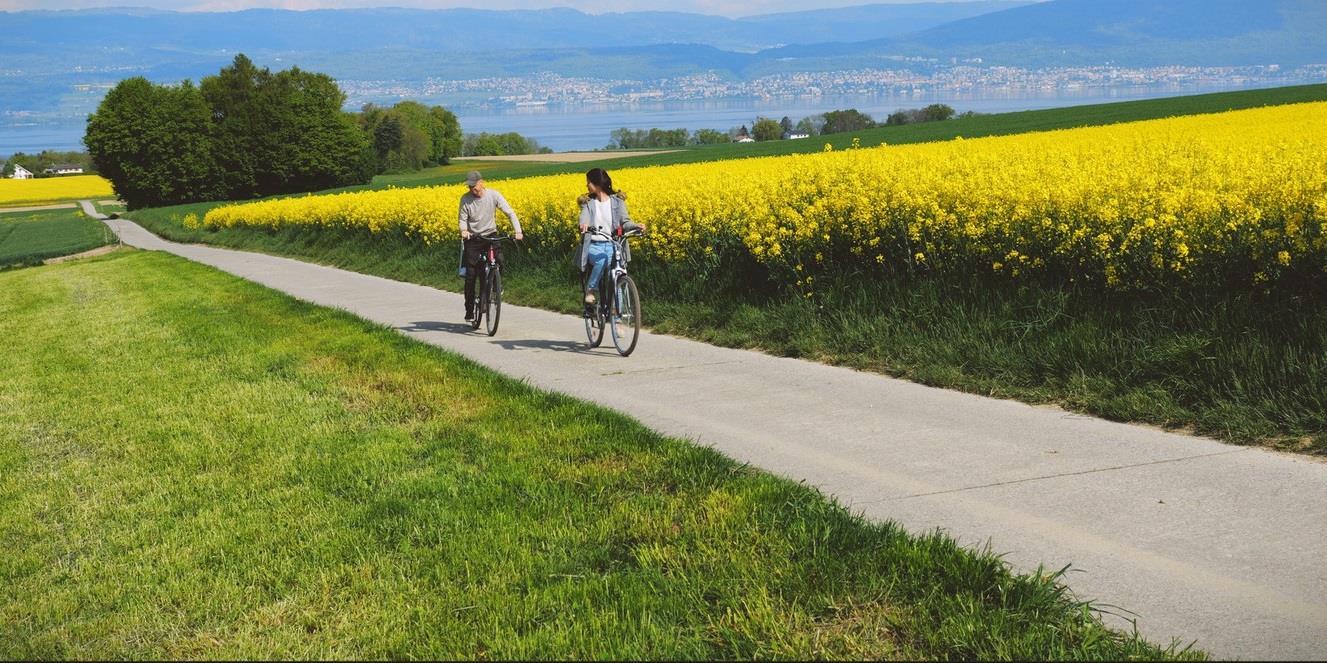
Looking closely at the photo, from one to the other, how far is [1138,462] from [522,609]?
3.39 meters

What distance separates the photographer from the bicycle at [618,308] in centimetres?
1073

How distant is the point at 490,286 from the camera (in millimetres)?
12992

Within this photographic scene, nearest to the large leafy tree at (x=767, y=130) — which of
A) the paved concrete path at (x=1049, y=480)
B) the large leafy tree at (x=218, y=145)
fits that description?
the large leafy tree at (x=218, y=145)

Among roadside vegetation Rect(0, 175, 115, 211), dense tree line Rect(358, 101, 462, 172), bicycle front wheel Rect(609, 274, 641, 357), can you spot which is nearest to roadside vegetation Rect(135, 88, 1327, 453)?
bicycle front wheel Rect(609, 274, 641, 357)

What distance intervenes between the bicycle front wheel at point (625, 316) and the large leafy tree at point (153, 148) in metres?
97.3

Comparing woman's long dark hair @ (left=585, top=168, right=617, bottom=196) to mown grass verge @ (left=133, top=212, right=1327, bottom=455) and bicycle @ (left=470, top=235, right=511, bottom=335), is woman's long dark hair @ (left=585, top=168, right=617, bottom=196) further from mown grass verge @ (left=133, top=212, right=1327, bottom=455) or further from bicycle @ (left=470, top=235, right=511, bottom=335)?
bicycle @ (left=470, top=235, right=511, bottom=335)

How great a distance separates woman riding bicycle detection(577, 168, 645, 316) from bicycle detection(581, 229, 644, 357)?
A: 0.14 ft

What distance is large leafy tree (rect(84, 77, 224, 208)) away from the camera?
9969 cm

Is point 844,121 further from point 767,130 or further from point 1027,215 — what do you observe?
point 1027,215

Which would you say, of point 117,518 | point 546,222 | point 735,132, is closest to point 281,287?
point 546,222

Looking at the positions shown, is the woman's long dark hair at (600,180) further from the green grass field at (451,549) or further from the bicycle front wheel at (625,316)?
the green grass field at (451,549)

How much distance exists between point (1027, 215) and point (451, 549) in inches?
239

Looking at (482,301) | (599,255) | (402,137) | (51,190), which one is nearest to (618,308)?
(599,255)

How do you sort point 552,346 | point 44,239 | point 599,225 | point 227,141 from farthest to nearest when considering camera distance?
point 227,141 < point 44,239 < point 552,346 < point 599,225
